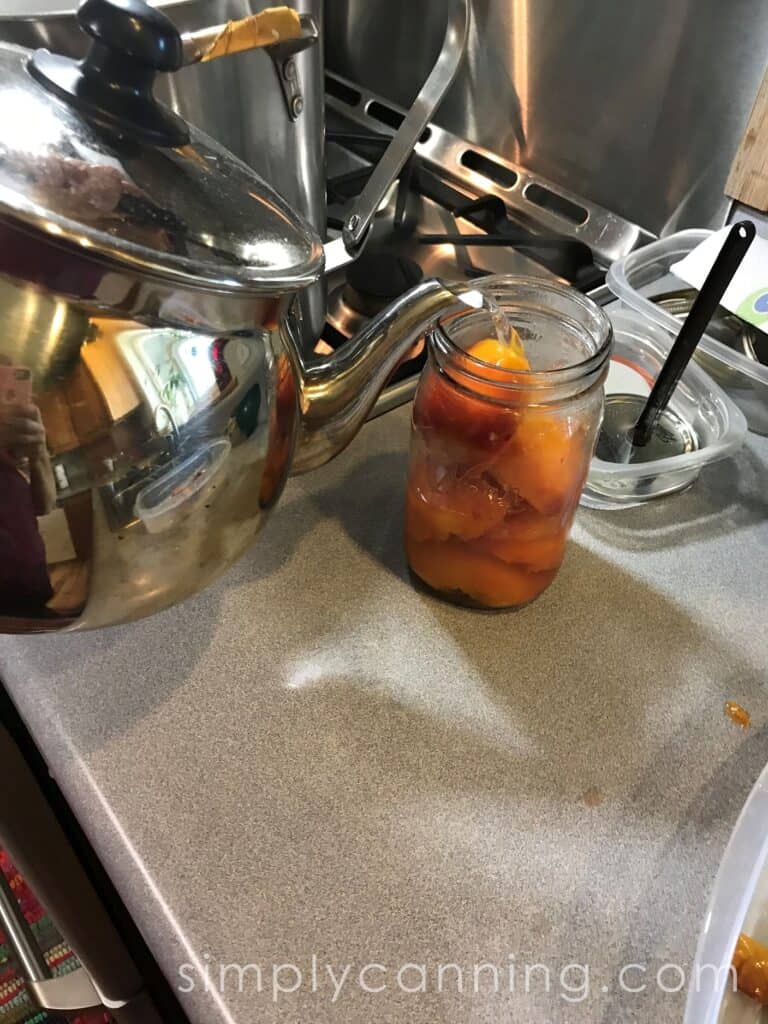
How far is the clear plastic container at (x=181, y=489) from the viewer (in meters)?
0.33

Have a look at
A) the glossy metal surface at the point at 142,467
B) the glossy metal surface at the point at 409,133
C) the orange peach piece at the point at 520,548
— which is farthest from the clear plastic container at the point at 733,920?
the glossy metal surface at the point at 409,133

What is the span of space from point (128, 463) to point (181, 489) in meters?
0.03

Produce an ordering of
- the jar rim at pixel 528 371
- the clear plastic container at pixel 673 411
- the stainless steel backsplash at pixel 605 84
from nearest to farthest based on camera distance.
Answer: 1. the jar rim at pixel 528 371
2. the clear plastic container at pixel 673 411
3. the stainless steel backsplash at pixel 605 84

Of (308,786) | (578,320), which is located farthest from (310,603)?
(578,320)

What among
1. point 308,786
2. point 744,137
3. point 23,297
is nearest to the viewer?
point 23,297

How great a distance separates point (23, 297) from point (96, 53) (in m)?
0.10

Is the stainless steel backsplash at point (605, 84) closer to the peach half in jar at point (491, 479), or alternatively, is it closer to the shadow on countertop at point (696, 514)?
the shadow on countertop at point (696, 514)

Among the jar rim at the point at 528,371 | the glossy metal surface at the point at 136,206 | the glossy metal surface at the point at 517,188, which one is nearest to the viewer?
the glossy metal surface at the point at 136,206

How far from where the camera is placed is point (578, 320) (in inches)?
18.8

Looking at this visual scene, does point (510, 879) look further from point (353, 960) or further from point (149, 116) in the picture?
point (149, 116)

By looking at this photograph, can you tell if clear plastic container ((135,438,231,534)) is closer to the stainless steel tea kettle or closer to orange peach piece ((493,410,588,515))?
the stainless steel tea kettle

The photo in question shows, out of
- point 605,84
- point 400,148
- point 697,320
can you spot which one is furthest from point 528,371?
point 605,84

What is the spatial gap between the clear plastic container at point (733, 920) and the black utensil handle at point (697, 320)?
0.92 ft

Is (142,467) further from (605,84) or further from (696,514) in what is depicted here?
(605,84)
